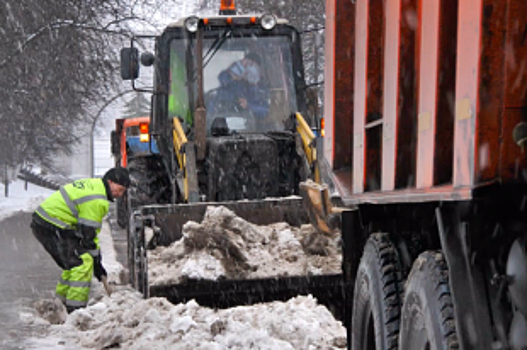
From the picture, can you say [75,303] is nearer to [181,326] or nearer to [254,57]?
[181,326]

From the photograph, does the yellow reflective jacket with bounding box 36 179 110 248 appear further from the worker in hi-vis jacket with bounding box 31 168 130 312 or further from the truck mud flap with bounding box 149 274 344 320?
the truck mud flap with bounding box 149 274 344 320

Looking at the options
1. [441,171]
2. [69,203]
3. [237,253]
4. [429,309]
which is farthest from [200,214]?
[441,171]

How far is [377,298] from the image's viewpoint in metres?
3.52

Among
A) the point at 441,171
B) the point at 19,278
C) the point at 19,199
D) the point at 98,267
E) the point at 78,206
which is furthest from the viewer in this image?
the point at 19,199

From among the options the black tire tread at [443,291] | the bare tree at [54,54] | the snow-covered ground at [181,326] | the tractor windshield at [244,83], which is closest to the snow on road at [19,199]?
the bare tree at [54,54]

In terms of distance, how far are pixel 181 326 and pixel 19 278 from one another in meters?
4.45

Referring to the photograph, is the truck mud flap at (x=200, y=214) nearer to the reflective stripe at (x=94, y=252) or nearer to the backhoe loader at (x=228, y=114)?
the backhoe loader at (x=228, y=114)

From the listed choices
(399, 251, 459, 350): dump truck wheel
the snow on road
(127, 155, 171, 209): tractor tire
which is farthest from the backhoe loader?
the snow on road

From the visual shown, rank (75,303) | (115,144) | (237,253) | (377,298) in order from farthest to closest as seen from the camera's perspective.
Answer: (115,144) < (75,303) < (237,253) < (377,298)

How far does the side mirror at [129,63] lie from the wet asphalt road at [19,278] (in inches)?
95.6

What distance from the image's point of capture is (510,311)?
2.33m

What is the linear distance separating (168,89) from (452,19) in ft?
22.0

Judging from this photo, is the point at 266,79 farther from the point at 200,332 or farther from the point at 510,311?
the point at 510,311

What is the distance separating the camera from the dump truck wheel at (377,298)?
3.35m
